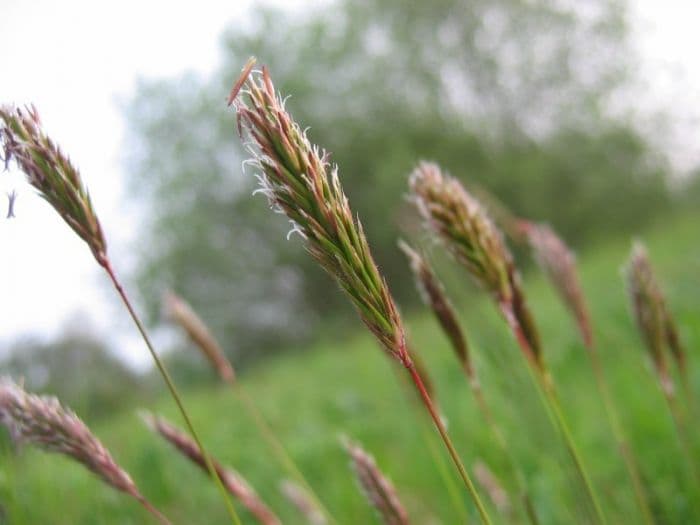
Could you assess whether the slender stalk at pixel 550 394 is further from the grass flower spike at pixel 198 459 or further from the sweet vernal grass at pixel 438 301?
the grass flower spike at pixel 198 459

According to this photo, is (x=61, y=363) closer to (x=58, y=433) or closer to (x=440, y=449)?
(x=440, y=449)

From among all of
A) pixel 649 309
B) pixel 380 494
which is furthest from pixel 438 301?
pixel 649 309

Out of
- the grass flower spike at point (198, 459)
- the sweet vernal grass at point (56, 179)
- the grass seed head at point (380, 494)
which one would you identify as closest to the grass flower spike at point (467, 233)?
the grass seed head at point (380, 494)

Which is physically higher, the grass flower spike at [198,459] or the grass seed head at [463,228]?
the grass seed head at [463,228]

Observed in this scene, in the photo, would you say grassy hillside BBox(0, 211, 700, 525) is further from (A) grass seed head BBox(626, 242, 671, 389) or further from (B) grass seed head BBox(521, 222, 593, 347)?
(A) grass seed head BBox(626, 242, 671, 389)

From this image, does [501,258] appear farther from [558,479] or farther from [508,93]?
[508,93]

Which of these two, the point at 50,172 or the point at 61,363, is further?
the point at 61,363

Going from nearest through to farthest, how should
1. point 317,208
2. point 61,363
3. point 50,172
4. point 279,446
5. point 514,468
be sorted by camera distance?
point 317,208 → point 50,172 → point 514,468 → point 279,446 → point 61,363
